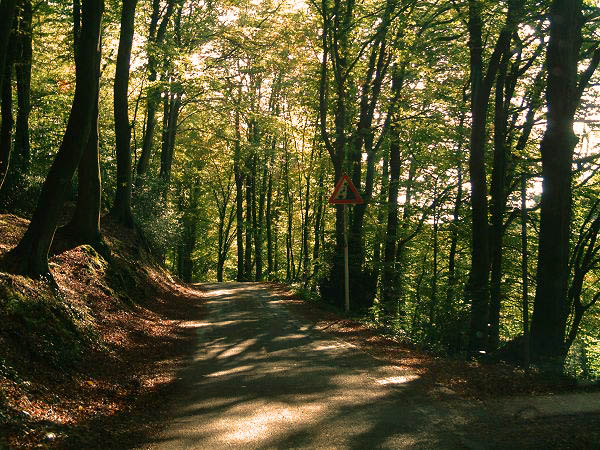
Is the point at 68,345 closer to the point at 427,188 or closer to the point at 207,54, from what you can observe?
the point at 427,188

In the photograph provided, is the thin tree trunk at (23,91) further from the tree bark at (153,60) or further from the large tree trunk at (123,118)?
the tree bark at (153,60)

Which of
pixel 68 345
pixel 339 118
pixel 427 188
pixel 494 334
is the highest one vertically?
pixel 339 118

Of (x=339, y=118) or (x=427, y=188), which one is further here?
(x=427, y=188)

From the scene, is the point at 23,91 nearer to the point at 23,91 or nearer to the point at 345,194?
the point at 23,91

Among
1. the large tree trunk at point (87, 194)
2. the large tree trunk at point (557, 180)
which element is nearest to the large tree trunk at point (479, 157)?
the large tree trunk at point (557, 180)

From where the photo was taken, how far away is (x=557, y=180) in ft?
31.8

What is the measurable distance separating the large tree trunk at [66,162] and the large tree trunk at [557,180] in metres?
7.76

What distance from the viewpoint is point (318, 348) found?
10531 millimetres

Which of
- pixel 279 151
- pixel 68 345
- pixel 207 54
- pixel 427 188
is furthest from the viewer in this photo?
pixel 279 151

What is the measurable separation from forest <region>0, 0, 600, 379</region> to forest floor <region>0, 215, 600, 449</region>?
0.75 metres

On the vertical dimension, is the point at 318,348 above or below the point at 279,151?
below

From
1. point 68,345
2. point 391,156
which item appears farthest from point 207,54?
point 68,345

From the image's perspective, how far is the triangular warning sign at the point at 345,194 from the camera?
589 inches

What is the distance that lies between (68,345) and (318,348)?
174 inches
